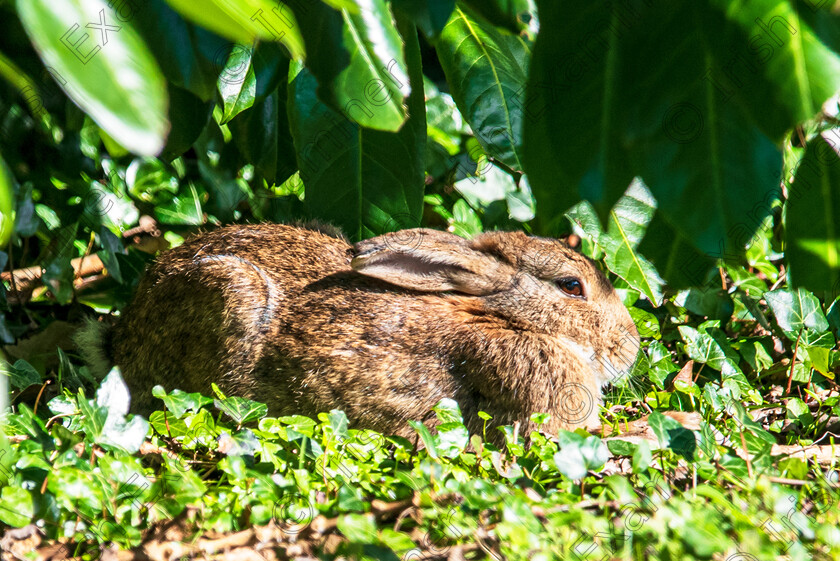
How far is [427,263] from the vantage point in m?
4.11

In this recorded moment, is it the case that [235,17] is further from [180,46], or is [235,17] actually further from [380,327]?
[380,327]

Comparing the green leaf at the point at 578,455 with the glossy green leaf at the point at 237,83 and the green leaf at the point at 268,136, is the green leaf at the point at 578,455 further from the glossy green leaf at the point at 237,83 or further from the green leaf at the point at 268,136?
the green leaf at the point at 268,136

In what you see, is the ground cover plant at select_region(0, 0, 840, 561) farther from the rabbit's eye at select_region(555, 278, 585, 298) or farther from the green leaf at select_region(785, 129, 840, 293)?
the rabbit's eye at select_region(555, 278, 585, 298)

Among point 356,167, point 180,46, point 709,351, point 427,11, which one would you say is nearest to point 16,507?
point 180,46

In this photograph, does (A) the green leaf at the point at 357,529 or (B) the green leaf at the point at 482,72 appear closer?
(A) the green leaf at the point at 357,529

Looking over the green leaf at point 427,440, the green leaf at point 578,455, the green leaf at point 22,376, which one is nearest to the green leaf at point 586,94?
the green leaf at point 578,455

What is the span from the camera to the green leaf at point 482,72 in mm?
3525

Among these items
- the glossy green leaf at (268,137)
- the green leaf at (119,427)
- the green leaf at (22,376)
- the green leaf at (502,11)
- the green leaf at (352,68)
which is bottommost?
the green leaf at (22,376)

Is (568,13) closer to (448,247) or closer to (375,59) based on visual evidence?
(375,59)

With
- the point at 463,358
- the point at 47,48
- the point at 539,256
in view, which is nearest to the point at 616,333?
the point at 539,256

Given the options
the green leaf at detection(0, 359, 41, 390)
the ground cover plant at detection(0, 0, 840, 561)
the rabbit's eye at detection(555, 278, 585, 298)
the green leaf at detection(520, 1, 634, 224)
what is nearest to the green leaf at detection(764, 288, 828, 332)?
the ground cover plant at detection(0, 0, 840, 561)

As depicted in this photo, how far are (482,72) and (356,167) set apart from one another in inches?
37.1

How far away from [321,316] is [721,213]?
234 centimetres

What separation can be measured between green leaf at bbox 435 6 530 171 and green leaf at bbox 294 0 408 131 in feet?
4.16
